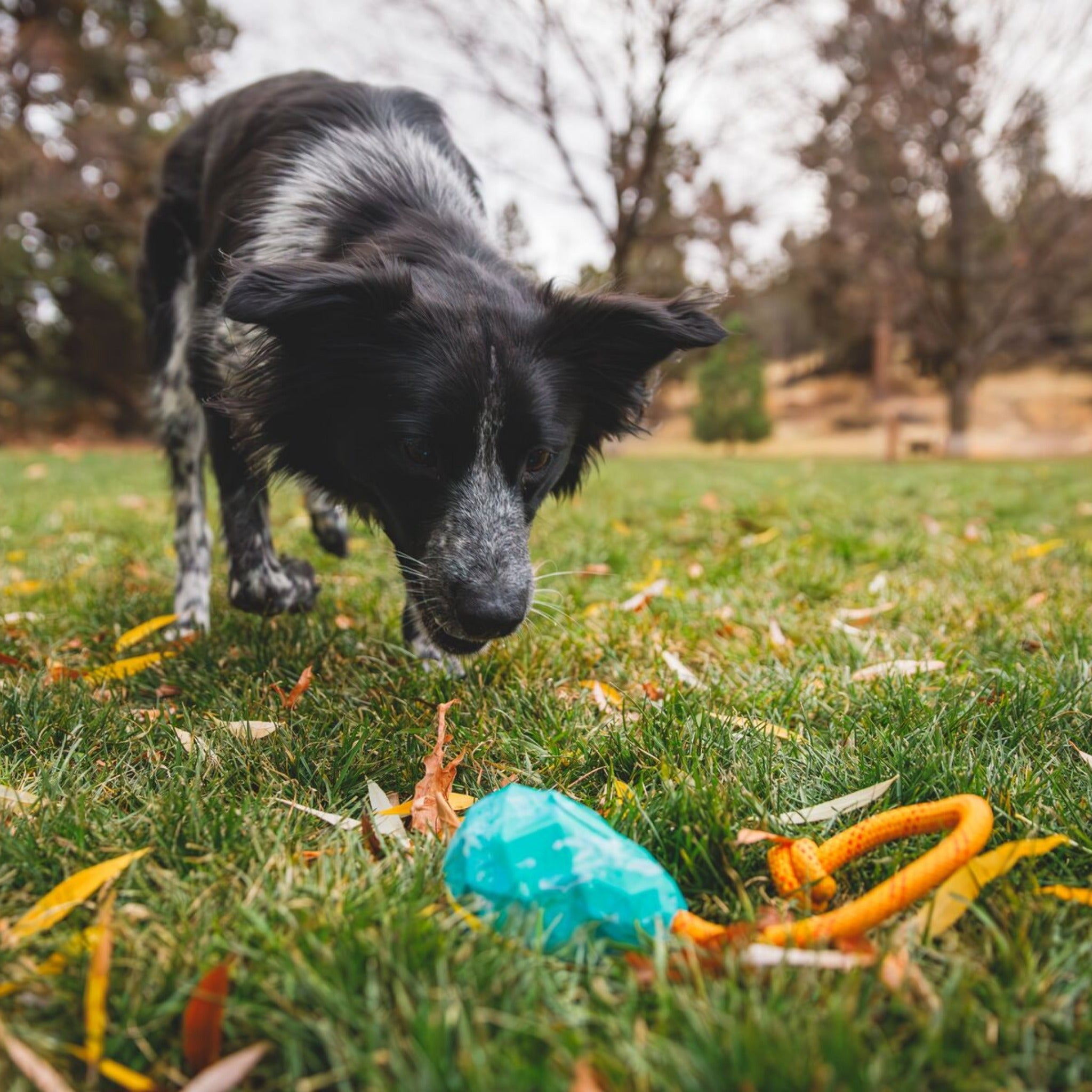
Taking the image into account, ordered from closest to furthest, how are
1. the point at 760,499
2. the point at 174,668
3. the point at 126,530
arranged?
the point at 174,668
the point at 126,530
the point at 760,499

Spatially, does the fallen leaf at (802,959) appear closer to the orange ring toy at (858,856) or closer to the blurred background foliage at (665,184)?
the orange ring toy at (858,856)

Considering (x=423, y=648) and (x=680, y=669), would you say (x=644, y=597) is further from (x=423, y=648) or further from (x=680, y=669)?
(x=423, y=648)

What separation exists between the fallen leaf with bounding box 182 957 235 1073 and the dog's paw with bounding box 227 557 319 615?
7.33ft

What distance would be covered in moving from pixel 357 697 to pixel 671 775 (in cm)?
101

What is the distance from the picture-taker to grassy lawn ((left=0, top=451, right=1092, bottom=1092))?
114 centimetres

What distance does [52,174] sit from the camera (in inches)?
838

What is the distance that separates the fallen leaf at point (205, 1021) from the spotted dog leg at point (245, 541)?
2241mm

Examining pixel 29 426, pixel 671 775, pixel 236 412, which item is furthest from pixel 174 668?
pixel 29 426

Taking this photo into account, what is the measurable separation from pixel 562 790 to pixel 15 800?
1.14m

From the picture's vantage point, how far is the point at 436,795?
6.00 ft

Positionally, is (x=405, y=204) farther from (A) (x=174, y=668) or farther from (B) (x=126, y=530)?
(B) (x=126, y=530)

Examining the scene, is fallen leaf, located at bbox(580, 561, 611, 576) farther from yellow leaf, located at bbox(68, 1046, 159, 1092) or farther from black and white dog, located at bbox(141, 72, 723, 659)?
yellow leaf, located at bbox(68, 1046, 159, 1092)

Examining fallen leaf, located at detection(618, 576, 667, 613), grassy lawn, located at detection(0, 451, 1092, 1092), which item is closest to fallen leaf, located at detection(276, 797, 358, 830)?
grassy lawn, located at detection(0, 451, 1092, 1092)

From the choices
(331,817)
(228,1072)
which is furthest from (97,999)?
(331,817)
